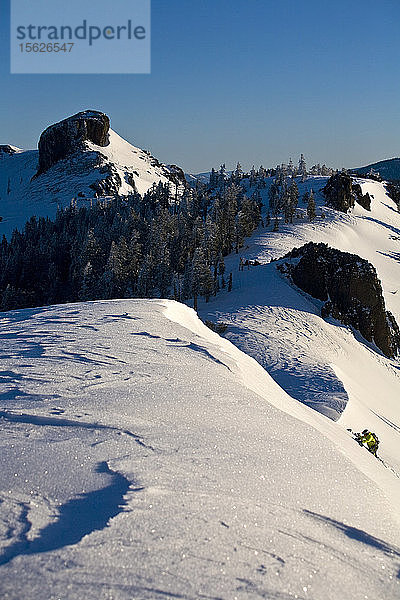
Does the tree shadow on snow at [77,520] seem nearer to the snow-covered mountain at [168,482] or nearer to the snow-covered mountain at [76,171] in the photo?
the snow-covered mountain at [168,482]

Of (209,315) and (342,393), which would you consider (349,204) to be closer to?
(209,315)

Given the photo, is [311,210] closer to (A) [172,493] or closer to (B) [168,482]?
(B) [168,482]

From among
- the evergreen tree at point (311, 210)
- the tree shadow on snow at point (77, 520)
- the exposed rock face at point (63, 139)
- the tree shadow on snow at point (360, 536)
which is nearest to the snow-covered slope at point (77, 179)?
the exposed rock face at point (63, 139)

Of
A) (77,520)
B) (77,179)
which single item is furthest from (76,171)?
(77,520)

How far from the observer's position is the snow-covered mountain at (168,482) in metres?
3.24

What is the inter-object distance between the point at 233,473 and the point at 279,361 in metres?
24.3

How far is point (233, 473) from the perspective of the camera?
499cm

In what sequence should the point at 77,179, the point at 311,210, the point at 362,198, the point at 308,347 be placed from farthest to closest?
the point at 77,179
the point at 362,198
the point at 311,210
the point at 308,347

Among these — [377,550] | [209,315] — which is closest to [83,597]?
[377,550]

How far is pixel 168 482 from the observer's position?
176 inches

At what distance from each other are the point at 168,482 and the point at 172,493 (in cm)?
21

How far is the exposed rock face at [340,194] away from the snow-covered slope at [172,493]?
105m

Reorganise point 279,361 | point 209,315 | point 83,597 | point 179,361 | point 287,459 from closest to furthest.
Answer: point 83,597 < point 287,459 < point 179,361 < point 279,361 < point 209,315

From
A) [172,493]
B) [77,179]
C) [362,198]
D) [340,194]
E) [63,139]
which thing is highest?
[63,139]
